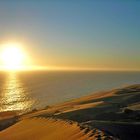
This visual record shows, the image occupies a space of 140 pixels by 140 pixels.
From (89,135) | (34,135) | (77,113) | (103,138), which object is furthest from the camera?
(77,113)

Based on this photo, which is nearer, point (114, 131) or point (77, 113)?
point (114, 131)

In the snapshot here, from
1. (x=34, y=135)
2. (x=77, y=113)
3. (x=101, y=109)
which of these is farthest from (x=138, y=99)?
(x=34, y=135)

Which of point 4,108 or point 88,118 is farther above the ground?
point 88,118

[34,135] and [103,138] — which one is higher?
[103,138]

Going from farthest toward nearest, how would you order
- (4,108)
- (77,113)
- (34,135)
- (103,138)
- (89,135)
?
(4,108), (77,113), (34,135), (89,135), (103,138)

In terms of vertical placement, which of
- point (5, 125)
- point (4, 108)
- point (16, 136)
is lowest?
point (4, 108)

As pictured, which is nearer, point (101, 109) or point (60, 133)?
point (60, 133)

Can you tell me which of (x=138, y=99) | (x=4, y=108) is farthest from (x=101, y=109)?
(x=4, y=108)

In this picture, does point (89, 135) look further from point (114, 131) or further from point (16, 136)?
point (16, 136)

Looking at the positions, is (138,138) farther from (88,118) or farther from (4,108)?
(4,108)
